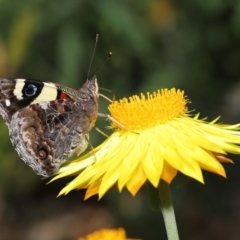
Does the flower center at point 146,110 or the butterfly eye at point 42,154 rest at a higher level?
the flower center at point 146,110

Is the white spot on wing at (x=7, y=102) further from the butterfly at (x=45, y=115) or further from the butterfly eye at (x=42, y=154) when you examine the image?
the butterfly eye at (x=42, y=154)

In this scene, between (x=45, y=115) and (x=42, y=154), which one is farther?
(x=45, y=115)

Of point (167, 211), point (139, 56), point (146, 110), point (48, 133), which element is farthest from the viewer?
point (139, 56)

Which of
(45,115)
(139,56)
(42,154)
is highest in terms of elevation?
(139,56)

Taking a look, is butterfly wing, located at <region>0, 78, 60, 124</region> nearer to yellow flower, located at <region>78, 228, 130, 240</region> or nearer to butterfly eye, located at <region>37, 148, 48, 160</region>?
butterfly eye, located at <region>37, 148, 48, 160</region>

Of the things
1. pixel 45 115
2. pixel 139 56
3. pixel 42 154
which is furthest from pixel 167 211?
pixel 139 56

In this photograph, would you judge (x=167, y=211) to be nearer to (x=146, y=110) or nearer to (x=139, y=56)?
(x=146, y=110)

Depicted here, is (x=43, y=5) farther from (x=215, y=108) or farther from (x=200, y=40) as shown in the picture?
(x=215, y=108)

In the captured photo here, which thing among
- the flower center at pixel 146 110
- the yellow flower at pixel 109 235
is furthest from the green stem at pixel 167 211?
the flower center at pixel 146 110
